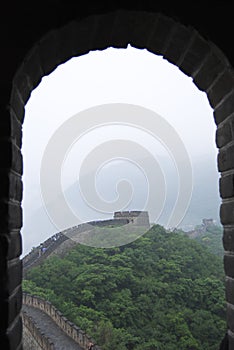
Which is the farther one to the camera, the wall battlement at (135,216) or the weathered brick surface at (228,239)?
the wall battlement at (135,216)

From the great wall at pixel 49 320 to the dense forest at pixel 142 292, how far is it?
0.62m

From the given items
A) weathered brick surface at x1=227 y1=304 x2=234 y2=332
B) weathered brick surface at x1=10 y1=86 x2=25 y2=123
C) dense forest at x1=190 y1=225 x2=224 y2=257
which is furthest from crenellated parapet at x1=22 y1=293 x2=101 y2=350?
dense forest at x1=190 y1=225 x2=224 y2=257

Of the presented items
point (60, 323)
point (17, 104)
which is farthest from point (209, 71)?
point (60, 323)

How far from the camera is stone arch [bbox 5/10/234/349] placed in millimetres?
1138

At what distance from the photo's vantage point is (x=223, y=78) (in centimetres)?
125

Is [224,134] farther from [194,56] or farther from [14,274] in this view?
[14,274]

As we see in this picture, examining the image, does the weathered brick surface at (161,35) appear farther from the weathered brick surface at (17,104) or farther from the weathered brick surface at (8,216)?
the weathered brick surface at (8,216)

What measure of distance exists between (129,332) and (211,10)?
12987 millimetres

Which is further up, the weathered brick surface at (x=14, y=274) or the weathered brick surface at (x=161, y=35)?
the weathered brick surface at (x=161, y=35)

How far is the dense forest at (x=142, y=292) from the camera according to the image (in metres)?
12.3

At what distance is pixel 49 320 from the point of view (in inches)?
403

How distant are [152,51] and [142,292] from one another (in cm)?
1472

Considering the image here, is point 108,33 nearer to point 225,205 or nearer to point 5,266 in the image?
point 225,205

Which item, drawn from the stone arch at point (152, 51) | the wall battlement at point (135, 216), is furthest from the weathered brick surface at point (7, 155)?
the wall battlement at point (135, 216)
